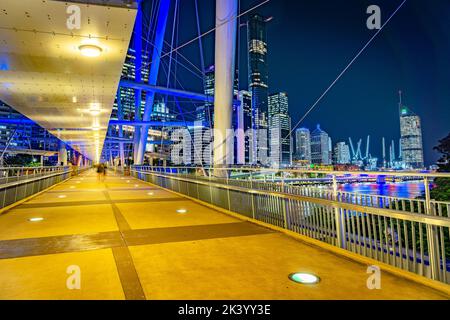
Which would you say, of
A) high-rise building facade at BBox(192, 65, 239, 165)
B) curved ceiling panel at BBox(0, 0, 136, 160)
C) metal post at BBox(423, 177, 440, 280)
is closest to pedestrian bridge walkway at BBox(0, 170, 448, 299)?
metal post at BBox(423, 177, 440, 280)

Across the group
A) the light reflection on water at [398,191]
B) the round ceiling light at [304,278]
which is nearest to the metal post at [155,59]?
the light reflection on water at [398,191]

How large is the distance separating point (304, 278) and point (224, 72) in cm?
1042

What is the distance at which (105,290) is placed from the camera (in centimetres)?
337

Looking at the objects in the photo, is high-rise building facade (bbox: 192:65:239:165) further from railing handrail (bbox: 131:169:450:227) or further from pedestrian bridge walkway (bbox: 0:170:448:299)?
pedestrian bridge walkway (bbox: 0:170:448:299)

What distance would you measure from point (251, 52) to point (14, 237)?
237 ft

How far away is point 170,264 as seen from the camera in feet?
14.0

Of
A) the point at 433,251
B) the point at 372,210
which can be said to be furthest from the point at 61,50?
the point at 433,251

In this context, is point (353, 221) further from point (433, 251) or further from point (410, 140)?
point (410, 140)

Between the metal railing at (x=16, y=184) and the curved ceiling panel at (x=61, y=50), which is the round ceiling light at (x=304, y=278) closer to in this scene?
the curved ceiling panel at (x=61, y=50)

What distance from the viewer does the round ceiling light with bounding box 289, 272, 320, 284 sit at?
366 centimetres

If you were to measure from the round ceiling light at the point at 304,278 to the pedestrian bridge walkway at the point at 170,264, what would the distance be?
8cm

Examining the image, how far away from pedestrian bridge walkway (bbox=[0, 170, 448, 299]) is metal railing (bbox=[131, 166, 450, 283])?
34cm
